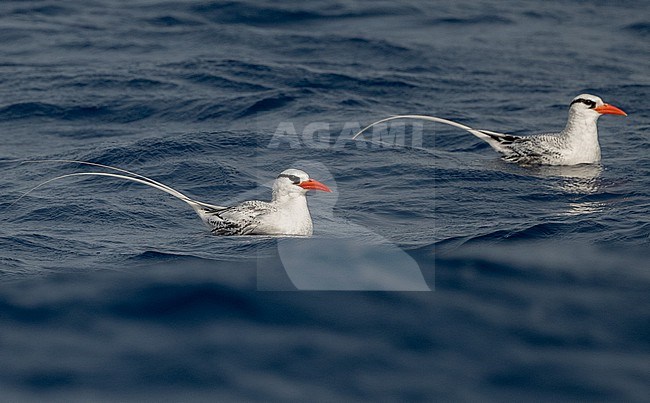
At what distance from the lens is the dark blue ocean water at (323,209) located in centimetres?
943

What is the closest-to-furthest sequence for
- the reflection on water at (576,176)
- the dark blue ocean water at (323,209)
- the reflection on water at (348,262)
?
1. the dark blue ocean water at (323,209)
2. the reflection on water at (348,262)
3. the reflection on water at (576,176)

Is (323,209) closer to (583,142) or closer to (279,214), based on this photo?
(279,214)

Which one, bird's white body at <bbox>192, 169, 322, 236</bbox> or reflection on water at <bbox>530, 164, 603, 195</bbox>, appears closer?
bird's white body at <bbox>192, 169, 322, 236</bbox>

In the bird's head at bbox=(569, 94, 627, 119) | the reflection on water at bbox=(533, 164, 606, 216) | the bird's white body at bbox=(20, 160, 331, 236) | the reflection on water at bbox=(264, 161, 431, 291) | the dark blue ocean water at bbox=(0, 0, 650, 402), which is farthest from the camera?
the bird's head at bbox=(569, 94, 627, 119)

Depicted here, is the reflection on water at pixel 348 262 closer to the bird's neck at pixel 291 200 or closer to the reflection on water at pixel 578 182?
the bird's neck at pixel 291 200

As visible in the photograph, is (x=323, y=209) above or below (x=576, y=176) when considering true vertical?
below

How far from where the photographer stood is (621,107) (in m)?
18.7

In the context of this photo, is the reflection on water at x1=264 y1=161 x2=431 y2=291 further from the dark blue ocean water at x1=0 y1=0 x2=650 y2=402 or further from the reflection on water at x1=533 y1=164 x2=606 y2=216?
the reflection on water at x1=533 y1=164 x2=606 y2=216

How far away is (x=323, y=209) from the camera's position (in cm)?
1412

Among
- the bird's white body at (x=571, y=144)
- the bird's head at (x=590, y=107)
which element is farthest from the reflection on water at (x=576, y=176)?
the bird's head at (x=590, y=107)

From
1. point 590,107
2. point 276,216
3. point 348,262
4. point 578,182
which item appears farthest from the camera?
point 590,107

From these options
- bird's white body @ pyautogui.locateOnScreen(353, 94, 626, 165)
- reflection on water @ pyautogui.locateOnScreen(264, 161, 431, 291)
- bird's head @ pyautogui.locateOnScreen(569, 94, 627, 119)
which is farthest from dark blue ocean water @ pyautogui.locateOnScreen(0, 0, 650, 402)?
bird's head @ pyautogui.locateOnScreen(569, 94, 627, 119)

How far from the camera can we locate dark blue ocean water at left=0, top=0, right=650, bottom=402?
943 cm

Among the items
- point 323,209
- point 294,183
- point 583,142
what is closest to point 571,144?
point 583,142
